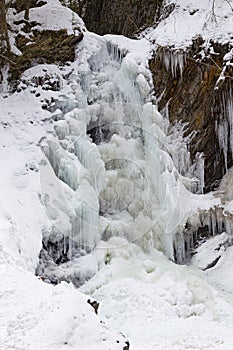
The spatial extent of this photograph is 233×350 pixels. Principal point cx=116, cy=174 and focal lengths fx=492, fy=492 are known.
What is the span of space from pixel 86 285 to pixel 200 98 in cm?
428

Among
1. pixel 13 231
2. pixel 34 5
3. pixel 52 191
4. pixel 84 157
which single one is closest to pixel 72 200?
pixel 52 191

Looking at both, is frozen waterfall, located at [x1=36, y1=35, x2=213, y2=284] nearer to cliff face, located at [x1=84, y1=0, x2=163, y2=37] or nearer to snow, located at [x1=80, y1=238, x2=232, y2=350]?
snow, located at [x1=80, y1=238, x2=232, y2=350]

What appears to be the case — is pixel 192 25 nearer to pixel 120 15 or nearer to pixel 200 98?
pixel 200 98

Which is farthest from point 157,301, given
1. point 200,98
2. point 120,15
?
point 120,15

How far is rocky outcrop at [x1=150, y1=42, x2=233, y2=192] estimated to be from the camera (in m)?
9.29

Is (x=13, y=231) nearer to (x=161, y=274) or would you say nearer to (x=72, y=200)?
(x=72, y=200)

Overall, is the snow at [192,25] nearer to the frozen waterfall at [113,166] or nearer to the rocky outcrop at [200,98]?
the rocky outcrop at [200,98]

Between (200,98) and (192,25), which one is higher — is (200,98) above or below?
below

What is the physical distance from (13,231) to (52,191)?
5.95 feet

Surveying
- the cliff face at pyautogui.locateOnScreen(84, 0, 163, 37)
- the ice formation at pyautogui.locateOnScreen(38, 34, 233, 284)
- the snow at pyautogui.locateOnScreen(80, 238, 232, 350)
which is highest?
the cliff face at pyautogui.locateOnScreen(84, 0, 163, 37)

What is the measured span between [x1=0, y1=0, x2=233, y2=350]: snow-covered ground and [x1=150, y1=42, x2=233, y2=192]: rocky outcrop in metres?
0.49

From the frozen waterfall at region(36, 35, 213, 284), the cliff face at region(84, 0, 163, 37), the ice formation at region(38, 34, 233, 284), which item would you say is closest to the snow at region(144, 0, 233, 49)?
the ice formation at region(38, 34, 233, 284)

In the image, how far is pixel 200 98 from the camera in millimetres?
9469

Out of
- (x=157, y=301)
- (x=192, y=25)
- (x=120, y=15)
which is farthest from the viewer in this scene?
(x=120, y=15)
